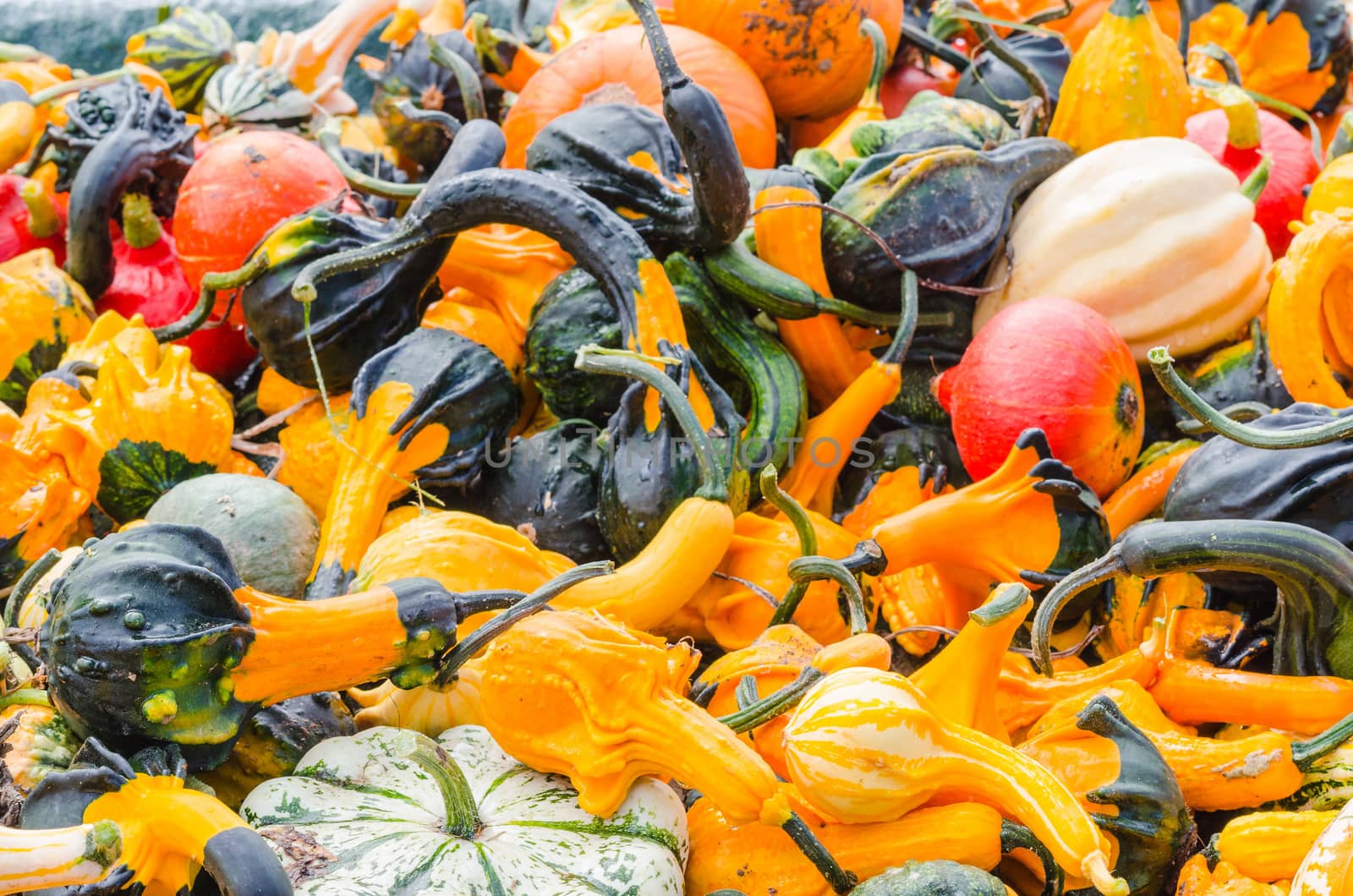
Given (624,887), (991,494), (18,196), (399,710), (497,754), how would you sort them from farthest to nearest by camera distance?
(18,196), (991,494), (399,710), (497,754), (624,887)

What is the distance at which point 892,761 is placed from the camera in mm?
1392

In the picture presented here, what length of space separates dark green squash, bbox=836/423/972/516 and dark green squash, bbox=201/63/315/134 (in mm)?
2202

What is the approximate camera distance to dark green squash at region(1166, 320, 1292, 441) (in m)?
2.18

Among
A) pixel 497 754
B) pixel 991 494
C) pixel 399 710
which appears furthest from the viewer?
pixel 991 494

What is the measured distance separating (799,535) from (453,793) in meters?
0.78

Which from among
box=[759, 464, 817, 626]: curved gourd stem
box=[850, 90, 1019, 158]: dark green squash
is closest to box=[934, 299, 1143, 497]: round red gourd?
box=[759, 464, 817, 626]: curved gourd stem

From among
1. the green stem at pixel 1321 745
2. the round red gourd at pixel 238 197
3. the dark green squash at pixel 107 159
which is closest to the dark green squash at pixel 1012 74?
the round red gourd at pixel 238 197

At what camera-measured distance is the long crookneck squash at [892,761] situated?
1385 millimetres

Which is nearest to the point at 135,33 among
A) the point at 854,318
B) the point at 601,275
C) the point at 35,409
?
the point at 35,409

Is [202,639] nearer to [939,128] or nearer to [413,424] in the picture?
[413,424]

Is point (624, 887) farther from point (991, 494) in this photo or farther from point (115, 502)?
point (115, 502)

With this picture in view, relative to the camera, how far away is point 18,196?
3.06 meters

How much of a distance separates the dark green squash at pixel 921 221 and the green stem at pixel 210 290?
1.16m

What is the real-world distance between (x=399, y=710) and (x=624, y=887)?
0.54 m
